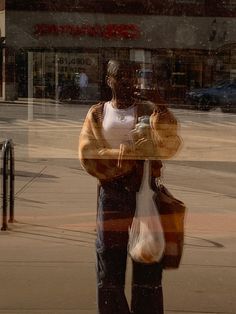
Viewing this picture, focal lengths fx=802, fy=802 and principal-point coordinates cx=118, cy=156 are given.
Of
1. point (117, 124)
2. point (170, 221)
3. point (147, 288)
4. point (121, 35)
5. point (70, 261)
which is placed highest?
point (121, 35)

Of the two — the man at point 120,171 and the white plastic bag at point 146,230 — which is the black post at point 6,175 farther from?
the white plastic bag at point 146,230

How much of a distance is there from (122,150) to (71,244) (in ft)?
7.69

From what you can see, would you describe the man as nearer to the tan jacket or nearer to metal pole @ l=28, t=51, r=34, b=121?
the tan jacket

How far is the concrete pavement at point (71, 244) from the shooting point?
5.10 meters

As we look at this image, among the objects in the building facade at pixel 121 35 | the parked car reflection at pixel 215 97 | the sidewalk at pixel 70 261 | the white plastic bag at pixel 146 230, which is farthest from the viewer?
the parked car reflection at pixel 215 97

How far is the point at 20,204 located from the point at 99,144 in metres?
3.80

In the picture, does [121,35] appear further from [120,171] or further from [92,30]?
[120,171]

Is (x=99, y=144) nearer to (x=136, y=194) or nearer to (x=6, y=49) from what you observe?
(x=136, y=194)

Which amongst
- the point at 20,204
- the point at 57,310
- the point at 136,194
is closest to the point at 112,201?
the point at 136,194

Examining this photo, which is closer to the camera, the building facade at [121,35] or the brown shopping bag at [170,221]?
the brown shopping bag at [170,221]

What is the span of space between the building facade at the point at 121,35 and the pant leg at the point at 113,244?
142 cm

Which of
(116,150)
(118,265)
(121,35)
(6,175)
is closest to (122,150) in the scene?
(116,150)

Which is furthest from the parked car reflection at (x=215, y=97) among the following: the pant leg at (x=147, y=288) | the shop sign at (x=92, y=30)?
the pant leg at (x=147, y=288)

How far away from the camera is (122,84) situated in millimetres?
4129
